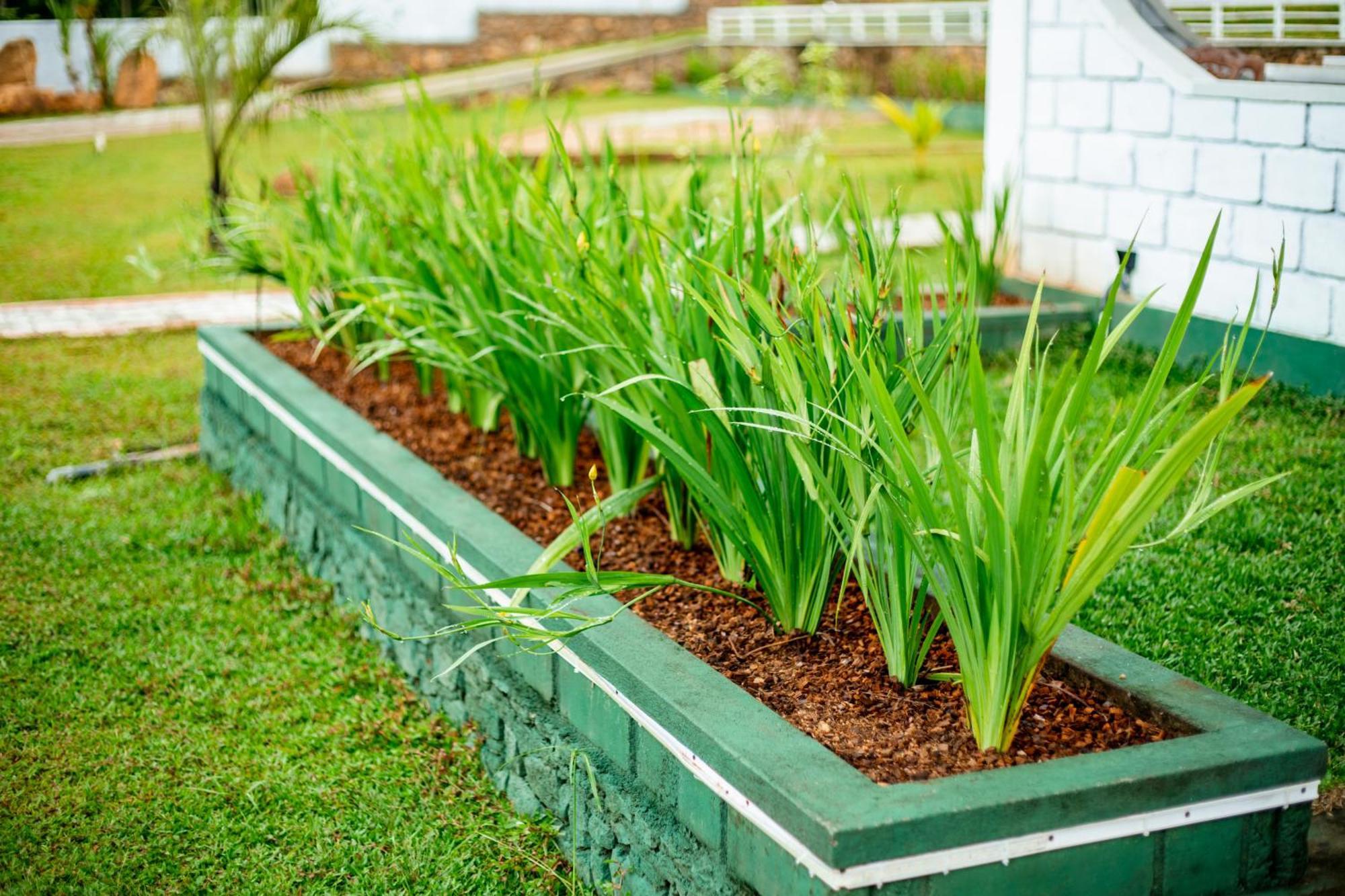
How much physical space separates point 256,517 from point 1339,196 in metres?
3.80

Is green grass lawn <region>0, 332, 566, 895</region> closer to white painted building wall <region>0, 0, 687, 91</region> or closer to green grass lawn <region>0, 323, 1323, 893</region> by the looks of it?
green grass lawn <region>0, 323, 1323, 893</region>

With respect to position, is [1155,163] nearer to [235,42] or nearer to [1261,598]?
[1261,598]

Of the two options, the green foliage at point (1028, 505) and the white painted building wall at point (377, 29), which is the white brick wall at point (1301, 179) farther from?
the white painted building wall at point (377, 29)

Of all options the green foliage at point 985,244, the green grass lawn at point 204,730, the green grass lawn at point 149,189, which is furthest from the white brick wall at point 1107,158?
the green grass lawn at point 204,730

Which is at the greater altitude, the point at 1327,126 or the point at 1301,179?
the point at 1327,126

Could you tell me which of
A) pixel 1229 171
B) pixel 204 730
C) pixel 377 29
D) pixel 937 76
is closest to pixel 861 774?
pixel 204 730

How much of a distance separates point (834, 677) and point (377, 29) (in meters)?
11.8

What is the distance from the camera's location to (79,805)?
2836 mm

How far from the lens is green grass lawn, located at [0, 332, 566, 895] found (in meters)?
2.65

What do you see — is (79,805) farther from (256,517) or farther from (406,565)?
(256,517)

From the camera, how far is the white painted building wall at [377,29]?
11.3 metres

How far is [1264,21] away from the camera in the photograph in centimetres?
539

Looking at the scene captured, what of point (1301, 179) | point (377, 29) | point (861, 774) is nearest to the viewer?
point (861, 774)

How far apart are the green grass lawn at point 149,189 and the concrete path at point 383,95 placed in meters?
0.21
